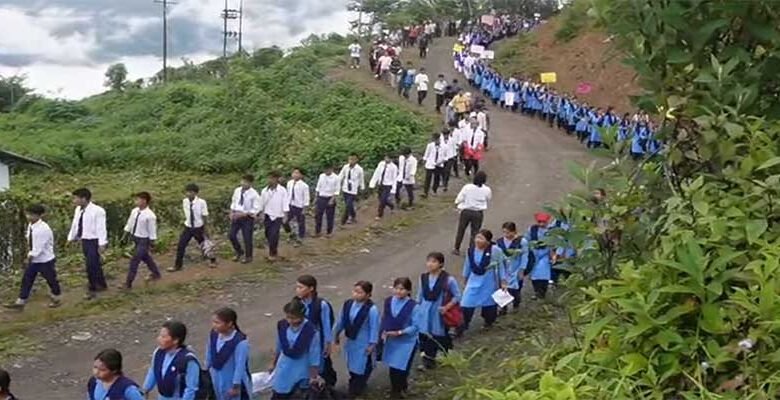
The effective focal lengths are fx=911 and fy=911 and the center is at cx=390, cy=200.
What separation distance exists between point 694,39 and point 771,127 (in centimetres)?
51

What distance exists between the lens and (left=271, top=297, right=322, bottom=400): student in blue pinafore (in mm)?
7668

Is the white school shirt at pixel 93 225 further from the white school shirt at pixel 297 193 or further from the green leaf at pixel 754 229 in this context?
the green leaf at pixel 754 229

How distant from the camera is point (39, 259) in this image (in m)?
11.2

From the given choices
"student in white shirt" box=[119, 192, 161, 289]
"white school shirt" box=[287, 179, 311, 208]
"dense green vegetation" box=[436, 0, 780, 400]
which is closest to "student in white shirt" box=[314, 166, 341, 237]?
"white school shirt" box=[287, 179, 311, 208]

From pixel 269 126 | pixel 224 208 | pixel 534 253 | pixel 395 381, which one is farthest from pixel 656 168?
pixel 269 126

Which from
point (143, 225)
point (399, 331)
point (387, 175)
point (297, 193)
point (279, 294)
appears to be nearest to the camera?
point (399, 331)

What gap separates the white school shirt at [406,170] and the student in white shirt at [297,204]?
247 cm

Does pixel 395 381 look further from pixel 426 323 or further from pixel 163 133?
pixel 163 133

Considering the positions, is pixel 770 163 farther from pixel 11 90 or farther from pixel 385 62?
pixel 11 90

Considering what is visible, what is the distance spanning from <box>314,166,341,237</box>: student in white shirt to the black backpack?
8.56 metres

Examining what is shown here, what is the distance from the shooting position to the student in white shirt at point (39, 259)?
11.1 metres

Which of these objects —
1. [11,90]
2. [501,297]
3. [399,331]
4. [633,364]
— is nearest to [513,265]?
[501,297]

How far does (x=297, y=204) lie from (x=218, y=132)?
17.5m

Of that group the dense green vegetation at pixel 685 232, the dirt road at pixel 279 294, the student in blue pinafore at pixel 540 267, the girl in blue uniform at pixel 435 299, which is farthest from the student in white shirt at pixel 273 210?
the dense green vegetation at pixel 685 232
